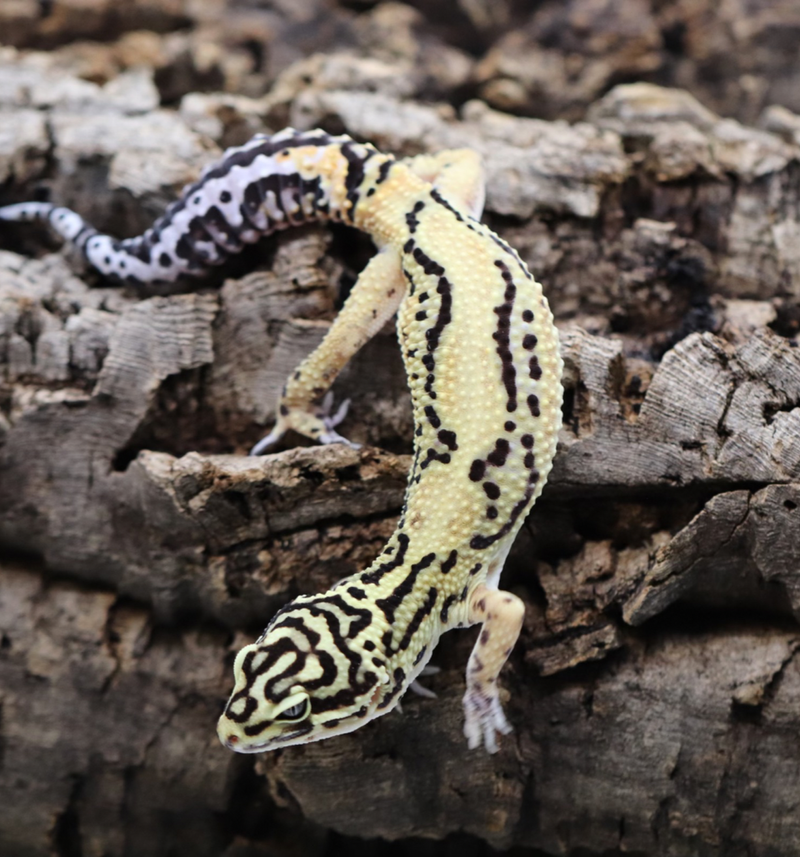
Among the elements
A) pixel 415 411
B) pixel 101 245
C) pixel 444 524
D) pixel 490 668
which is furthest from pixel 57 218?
pixel 490 668

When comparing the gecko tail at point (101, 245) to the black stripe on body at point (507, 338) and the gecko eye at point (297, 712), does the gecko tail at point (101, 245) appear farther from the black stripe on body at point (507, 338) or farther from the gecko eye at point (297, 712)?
the gecko eye at point (297, 712)

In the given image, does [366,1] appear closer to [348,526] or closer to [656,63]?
[656,63]

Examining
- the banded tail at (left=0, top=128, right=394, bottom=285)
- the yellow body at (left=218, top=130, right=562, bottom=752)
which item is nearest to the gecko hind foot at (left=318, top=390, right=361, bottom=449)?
the yellow body at (left=218, top=130, right=562, bottom=752)

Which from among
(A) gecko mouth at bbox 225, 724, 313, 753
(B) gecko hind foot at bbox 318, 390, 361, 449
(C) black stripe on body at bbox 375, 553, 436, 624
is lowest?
(A) gecko mouth at bbox 225, 724, 313, 753

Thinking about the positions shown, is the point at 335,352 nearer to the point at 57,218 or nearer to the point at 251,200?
the point at 251,200

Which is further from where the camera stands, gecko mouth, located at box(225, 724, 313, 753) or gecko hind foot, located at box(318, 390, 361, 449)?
gecko hind foot, located at box(318, 390, 361, 449)

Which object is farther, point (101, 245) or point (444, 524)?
point (101, 245)

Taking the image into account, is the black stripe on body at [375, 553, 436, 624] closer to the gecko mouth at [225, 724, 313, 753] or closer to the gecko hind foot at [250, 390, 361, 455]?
the gecko mouth at [225, 724, 313, 753]
